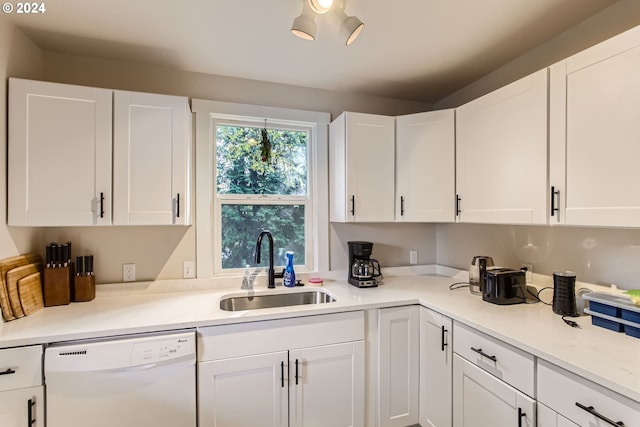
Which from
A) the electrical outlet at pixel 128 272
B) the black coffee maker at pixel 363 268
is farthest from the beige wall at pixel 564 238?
the electrical outlet at pixel 128 272

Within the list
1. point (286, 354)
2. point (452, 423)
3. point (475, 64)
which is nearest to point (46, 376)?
point (286, 354)

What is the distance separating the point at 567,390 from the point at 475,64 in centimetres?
198

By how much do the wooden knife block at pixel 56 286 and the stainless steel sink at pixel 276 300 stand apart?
948 millimetres

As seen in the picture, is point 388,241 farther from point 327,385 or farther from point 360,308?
point 327,385

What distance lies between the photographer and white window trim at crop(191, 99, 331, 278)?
2.17 meters

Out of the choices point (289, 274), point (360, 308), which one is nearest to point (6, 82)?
point (289, 274)

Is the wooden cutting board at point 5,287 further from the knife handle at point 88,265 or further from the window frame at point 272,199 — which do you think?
the window frame at point 272,199

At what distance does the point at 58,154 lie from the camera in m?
1.64

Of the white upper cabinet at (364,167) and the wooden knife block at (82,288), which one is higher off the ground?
the white upper cabinet at (364,167)

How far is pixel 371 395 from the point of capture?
1842mm

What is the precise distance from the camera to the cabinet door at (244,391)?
5.08 feet

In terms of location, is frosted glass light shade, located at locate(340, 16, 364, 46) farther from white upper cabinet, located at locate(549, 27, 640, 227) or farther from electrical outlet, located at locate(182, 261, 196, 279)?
electrical outlet, located at locate(182, 261, 196, 279)

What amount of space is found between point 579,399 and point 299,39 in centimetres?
211

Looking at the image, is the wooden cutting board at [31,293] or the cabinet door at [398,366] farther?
the cabinet door at [398,366]
